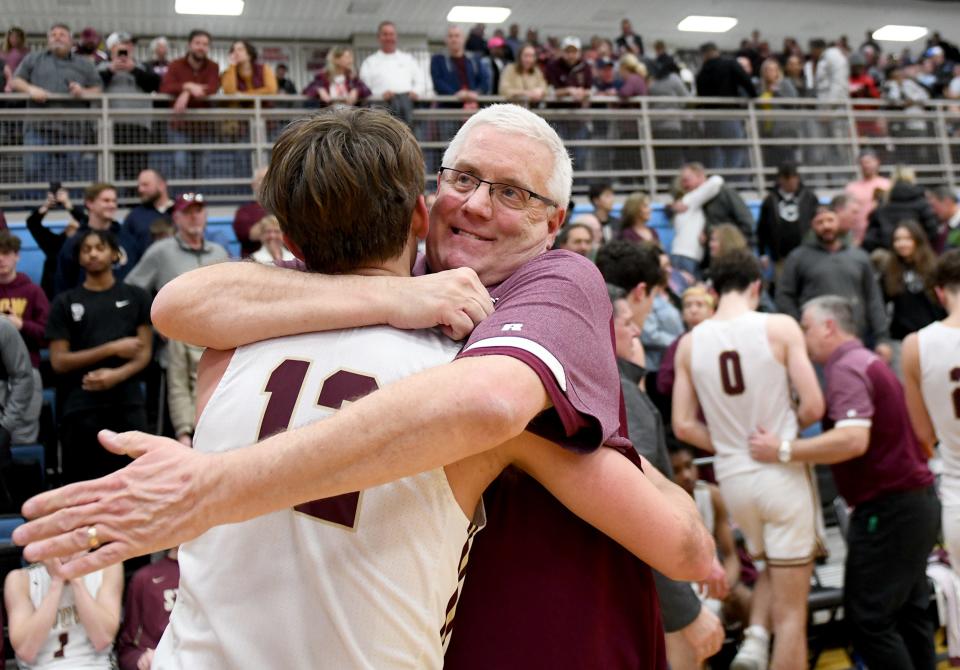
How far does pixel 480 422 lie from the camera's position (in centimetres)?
134

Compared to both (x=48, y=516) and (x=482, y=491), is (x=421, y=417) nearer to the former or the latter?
(x=482, y=491)

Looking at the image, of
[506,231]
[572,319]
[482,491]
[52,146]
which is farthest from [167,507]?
[52,146]

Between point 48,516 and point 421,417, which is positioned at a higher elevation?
point 421,417

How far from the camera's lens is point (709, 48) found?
13.4m

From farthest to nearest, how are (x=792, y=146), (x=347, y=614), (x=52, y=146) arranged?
(x=792, y=146) < (x=52, y=146) < (x=347, y=614)

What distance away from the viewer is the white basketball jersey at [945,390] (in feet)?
16.0

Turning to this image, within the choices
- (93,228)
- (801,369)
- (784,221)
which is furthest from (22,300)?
(784,221)

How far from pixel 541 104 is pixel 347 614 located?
10.6 meters

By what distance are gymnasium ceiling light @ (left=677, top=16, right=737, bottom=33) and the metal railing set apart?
292 inches

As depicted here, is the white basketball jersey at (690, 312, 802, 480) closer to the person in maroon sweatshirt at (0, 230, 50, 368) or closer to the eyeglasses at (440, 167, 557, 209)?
the eyeglasses at (440, 167, 557, 209)

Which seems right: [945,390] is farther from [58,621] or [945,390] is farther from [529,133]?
[58,621]

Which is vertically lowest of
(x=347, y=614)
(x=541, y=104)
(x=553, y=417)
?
(x=347, y=614)

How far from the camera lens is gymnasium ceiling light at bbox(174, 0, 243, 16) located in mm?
17188

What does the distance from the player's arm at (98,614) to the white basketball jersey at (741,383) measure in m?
3.19
